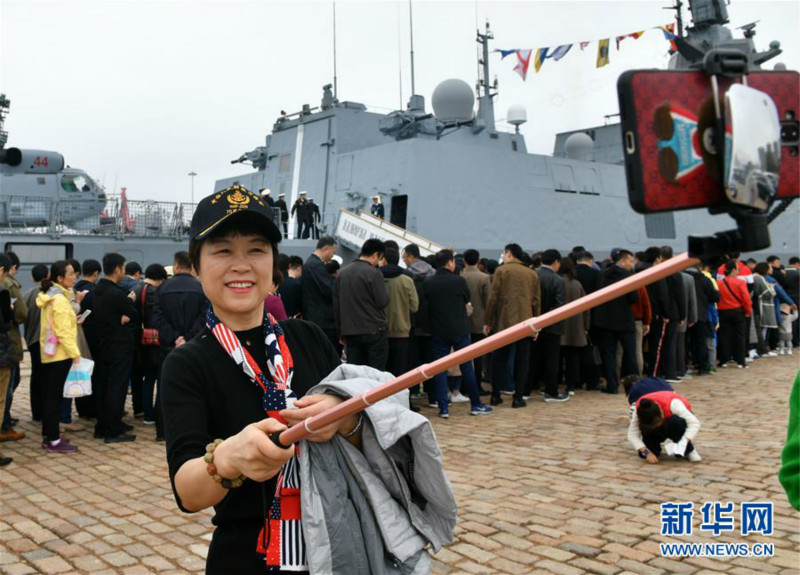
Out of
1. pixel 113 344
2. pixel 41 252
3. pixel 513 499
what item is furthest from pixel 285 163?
pixel 513 499

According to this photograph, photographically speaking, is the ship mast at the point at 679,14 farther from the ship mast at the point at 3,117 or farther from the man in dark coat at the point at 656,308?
the ship mast at the point at 3,117

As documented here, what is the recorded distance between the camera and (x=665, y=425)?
5.45 m

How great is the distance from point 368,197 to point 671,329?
982 cm

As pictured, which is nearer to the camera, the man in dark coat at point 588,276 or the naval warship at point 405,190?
the man in dark coat at point 588,276

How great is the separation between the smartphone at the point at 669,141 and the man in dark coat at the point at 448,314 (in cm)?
666

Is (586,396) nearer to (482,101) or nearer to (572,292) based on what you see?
(572,292)

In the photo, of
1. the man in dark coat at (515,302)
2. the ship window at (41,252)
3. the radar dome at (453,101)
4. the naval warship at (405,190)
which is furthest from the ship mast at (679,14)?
the ship window at (41,252)

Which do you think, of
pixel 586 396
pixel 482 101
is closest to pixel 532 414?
pixel 586 396

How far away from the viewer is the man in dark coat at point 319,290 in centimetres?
768

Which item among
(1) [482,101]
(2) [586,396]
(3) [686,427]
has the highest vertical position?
(1) [482,101]

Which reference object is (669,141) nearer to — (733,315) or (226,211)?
(226,211)

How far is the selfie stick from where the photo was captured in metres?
1.02

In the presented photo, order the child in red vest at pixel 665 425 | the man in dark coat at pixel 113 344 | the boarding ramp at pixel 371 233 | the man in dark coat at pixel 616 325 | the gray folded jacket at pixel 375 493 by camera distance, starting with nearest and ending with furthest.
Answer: the gray folded jacket at pixel 375 493
the child in red vest at pixel 665 425
the man in dark coat at pixel 113 344
the man in dark coat at pixel 616 325
the boarding ramp at pixel 371 233

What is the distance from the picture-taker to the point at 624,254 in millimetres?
9047
